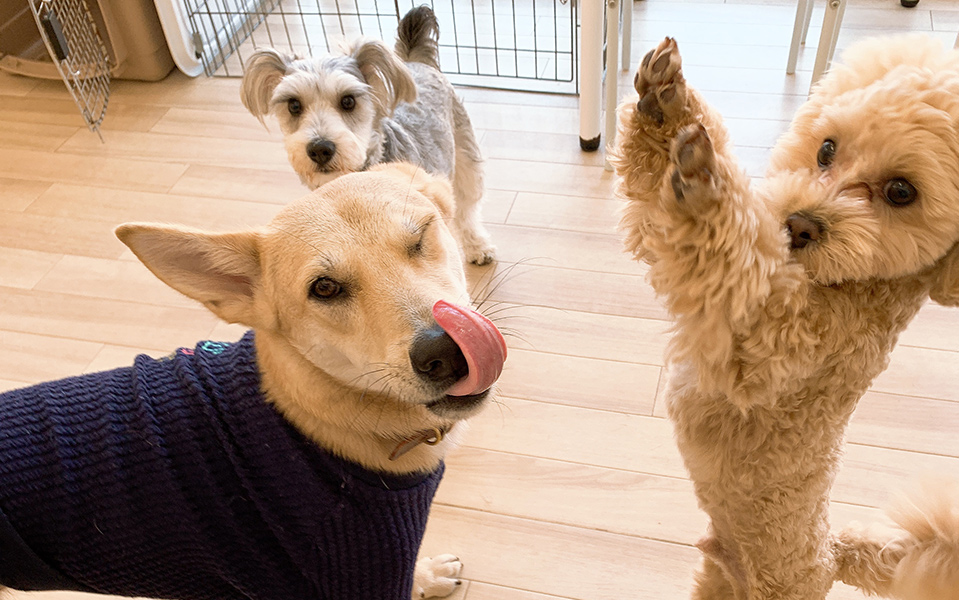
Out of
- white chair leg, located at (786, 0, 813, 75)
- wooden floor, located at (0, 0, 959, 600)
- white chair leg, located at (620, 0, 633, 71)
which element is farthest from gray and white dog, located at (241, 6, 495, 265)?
white chair leg, located at (786, 0, 813, 75)

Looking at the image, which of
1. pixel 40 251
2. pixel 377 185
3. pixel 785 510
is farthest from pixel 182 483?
pixel 40 251

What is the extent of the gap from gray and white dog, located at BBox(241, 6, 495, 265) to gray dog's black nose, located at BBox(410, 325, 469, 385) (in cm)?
104

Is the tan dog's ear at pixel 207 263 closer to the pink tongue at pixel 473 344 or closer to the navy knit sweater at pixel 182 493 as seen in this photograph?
the navy knit sweater at pixel 182 493

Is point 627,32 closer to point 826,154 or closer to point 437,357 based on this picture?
point 826,154

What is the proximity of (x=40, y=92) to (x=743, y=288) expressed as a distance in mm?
3339

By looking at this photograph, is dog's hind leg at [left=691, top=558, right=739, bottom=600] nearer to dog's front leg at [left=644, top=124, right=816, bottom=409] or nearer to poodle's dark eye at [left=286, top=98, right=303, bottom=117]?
dog's front leg at [left=644, top=124, right=816, bottom=409]

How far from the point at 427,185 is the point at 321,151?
2.73ft

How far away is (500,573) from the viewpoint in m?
1.48

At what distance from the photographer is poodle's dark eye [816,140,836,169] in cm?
96

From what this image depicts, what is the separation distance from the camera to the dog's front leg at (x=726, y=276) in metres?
0.85

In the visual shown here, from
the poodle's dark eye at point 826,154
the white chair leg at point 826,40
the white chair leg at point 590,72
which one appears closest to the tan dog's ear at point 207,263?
the poodle's dark eye at point 826,154

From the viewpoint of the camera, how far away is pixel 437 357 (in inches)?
35.3

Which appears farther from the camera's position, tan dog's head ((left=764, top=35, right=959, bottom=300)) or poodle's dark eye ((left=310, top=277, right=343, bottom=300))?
poodle's dark eye ((left=310, top=277, right=343, bottom=300))

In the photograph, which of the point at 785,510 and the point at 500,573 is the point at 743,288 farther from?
the point at 500,573
